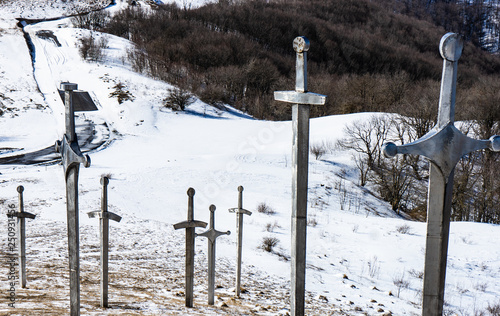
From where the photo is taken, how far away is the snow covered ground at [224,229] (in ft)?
25.0

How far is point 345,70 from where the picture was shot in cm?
7612

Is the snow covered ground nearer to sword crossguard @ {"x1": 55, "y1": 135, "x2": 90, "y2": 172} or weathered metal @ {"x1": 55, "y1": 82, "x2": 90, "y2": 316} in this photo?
weathered metal @ {"x1": 55, "y1": 82, "x2": 90, "y2": 316}

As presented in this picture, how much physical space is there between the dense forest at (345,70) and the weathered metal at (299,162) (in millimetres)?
12985

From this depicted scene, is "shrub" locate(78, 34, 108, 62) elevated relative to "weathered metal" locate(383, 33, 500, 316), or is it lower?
elevated

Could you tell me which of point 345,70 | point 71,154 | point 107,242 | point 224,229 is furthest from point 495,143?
point 345,70

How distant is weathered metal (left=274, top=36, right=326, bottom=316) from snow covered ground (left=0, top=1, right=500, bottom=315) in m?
2.85

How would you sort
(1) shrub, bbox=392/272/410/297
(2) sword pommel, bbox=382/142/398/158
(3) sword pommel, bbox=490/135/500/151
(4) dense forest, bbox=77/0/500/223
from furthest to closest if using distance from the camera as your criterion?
(4) dense forest, bbox=77/0/500/223 < (1) shrub, bbox=392/272/410/297 < (3) sword pommel, bbox=490/135/500/151 < (2) sword pommel, bbox=382/142/398/158

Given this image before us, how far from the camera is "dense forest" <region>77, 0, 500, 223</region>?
23719 millimetres

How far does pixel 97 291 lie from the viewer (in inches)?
277

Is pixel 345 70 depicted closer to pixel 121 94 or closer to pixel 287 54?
pixel 287 54

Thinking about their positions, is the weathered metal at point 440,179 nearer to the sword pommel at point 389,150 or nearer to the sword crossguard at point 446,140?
the sword crossguard at point 446,140

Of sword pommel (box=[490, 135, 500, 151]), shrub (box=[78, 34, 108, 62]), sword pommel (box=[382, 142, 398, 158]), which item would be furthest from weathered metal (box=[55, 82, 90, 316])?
shrub (box=[78, 34, 108, 62])

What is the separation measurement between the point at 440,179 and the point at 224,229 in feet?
30.7

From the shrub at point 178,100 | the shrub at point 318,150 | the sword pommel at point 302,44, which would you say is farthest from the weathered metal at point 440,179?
the shrub at point 178,100
